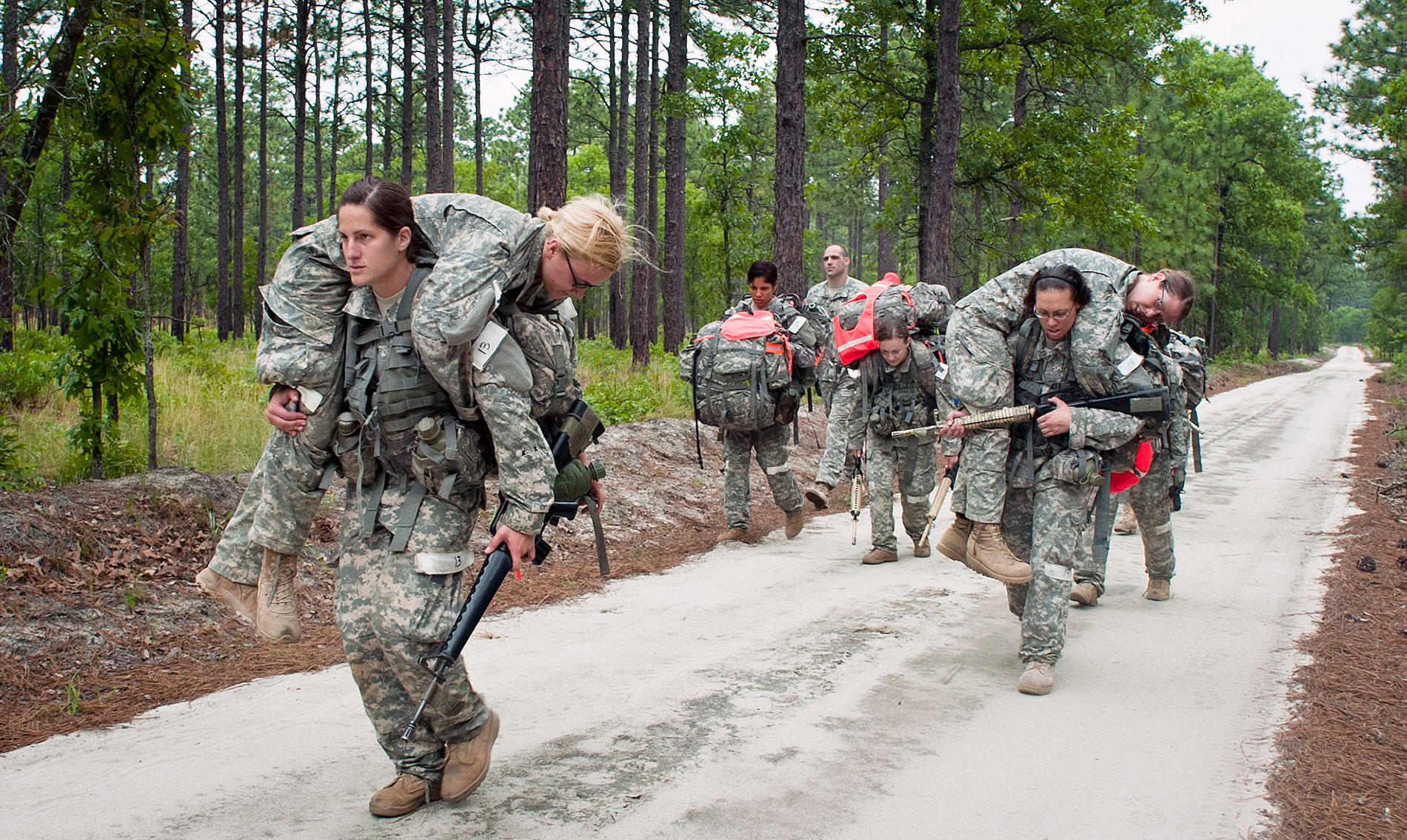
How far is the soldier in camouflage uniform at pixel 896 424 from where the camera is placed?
8.13 m

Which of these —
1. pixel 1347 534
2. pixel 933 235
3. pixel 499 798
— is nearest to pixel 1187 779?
pixel 499 798

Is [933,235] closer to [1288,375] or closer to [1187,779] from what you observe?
[1187,779]

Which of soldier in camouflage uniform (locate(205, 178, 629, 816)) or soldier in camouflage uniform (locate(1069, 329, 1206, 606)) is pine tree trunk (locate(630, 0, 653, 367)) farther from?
soldier in camouflage uniform (locate(205, 178, 629, 816))

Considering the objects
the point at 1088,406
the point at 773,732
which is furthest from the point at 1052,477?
the point at 773,732

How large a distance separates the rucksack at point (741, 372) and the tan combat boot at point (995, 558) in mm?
3232

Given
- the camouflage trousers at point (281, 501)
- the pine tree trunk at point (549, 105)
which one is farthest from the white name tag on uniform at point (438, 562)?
the pine tree trunk at point (549, 105)

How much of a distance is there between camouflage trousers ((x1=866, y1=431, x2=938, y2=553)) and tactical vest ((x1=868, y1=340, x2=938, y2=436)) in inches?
7.6

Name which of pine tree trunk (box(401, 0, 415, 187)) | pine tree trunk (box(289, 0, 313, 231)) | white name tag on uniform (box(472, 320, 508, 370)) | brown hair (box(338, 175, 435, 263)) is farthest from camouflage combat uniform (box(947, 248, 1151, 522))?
pine tree trunk (box(289, 0, 313, 231))

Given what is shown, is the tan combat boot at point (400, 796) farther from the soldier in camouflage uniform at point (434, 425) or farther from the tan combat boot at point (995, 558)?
the tan combat boot at point (995, 558)

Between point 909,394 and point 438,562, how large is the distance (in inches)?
215

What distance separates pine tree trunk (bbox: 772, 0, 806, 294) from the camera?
44.0 feet

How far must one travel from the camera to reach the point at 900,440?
8.41 metres

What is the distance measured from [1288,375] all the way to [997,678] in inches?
2025

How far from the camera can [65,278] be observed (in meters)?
7.76
